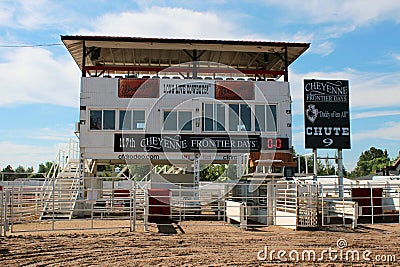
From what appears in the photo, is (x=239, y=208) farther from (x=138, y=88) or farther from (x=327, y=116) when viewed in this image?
(x=138, y=88)

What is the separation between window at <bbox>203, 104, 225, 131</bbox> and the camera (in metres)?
22.6

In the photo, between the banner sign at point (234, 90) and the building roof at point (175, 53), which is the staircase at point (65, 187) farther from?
the banner sign at point (234, 90)

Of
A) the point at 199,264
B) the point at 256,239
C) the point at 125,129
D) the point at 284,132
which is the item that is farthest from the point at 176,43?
the point at 199,264

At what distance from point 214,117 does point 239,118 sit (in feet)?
3.76

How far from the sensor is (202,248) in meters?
11.3

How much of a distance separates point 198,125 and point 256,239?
34.0ft

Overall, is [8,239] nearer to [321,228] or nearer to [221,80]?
[321,228]

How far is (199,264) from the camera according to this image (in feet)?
30.5

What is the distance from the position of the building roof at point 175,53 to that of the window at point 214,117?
268 centimetres

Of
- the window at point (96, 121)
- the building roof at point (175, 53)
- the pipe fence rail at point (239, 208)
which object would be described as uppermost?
the building roof at point (175, 53)

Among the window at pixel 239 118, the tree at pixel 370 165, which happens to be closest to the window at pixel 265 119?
the window at pixel 239 118

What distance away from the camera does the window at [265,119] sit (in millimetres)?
22625

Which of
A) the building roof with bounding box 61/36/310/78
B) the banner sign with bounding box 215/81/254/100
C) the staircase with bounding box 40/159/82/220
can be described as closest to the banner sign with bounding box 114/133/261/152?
the banner sign with bounding box 215/81/254/100

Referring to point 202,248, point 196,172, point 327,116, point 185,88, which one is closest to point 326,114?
point 327,116
